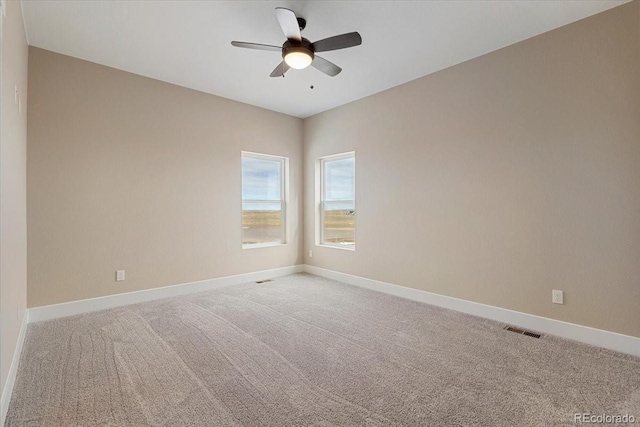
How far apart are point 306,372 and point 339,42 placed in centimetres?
253

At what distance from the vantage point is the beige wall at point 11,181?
1834mm

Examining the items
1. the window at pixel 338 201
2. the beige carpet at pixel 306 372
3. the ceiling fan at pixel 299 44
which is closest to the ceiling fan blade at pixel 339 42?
the ceiling fan at pixel 299 44

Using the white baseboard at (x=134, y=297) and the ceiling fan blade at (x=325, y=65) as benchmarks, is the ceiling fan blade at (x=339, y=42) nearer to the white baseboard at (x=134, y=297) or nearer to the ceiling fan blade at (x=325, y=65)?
the ceiling fan blade at (x=325, y=65)

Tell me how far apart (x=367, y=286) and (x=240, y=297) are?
70.8 inches

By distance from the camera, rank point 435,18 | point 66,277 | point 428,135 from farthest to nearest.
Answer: point 428,135 < point 66,277 < point 435,18

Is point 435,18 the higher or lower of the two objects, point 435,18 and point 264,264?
the higher

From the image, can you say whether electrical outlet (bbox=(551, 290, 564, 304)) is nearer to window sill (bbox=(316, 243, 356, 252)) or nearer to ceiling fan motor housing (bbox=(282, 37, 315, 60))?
window sill (bbox=(316, 243, 356, 252))

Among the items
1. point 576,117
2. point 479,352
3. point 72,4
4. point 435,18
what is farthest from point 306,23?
Result: point 479,352

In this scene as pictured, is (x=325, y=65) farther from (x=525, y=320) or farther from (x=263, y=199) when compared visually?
(x=525, y=320)

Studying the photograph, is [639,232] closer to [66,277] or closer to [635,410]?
[635,410]

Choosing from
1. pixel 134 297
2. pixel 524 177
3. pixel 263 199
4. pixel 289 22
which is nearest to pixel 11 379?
pixel 134 297

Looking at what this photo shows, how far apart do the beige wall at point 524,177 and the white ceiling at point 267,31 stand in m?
0.30

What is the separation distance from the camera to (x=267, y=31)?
289 centimetres

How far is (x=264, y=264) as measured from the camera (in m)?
5.09
